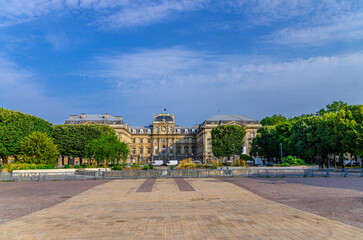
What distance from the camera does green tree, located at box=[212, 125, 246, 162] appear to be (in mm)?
81438

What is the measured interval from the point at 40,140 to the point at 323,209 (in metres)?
46.7

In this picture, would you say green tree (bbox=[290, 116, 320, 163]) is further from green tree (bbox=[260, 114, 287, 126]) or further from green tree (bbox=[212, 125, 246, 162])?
green tree (bbox=[260, 114, 287, 126])

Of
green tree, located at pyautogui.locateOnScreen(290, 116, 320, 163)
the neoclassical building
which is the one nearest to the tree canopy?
green tree, located at pyautogui.locateOnScreen(290, 116, 320, 163)

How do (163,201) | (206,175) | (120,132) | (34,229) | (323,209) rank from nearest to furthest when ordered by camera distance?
(34,229)
(323,209)
(163,201)
(206,175)
(120,132)

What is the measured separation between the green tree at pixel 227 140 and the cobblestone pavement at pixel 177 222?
66.7 meters

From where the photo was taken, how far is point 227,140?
8144 centimetres

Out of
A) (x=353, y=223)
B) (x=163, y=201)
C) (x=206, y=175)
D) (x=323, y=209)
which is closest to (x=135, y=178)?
(x=206, y=175)

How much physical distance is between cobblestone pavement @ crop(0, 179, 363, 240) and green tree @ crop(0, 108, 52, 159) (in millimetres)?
40632

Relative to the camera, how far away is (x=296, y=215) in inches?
462

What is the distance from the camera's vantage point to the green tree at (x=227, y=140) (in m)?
81.4

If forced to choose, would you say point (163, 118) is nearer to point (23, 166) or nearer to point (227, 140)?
point (227, 140)

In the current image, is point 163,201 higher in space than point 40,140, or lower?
lower

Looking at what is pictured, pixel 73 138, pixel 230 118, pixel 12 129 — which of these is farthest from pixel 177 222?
pixel 230 118

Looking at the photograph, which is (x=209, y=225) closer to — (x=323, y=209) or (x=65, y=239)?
(x=65, y=239)
